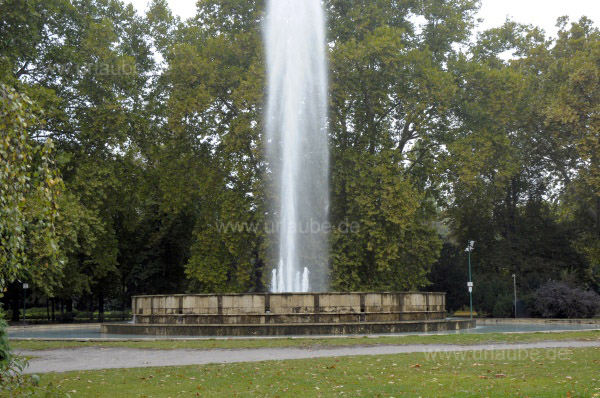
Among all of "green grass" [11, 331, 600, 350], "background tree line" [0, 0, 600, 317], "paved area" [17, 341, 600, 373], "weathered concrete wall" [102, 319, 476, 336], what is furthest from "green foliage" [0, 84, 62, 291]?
"background tree line" [0, 0, 600, 317]

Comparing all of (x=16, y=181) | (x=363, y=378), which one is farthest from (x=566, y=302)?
(x=16, y=181)

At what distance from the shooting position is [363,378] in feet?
38.2

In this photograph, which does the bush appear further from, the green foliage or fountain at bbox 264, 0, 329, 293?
the green foliage

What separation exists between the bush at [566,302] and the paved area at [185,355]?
20174 millimetres

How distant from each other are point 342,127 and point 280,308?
1815 cm

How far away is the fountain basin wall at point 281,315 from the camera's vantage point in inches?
934

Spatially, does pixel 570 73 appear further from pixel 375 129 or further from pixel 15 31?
pixel 15 31

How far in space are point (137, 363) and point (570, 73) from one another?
115 feet

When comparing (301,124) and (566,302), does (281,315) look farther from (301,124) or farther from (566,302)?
(566,302)

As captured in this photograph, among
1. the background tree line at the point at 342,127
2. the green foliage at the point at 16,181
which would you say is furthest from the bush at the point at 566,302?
the green foliage at the point at 16,181

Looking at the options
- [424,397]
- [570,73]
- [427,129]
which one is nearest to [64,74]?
[427,129]

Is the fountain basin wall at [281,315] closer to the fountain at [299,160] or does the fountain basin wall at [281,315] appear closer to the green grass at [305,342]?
the fountain at [299,160]

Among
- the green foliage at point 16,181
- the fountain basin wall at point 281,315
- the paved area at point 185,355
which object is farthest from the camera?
the fountain basin wall at point 281,315

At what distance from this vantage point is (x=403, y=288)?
1566 inches
